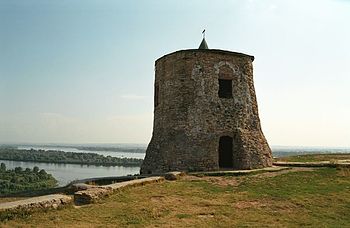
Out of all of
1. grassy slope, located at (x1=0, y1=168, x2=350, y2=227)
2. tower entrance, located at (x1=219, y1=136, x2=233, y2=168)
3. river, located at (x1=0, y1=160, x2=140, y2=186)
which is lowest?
river, located at (x1=0, y1=160, x2=140, y2=186)

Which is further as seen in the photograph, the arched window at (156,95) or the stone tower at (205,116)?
the arched window at (156,95)

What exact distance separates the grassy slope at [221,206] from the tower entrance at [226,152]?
144 inches

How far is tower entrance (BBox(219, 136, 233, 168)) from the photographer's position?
15.1m

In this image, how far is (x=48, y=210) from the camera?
275 inches

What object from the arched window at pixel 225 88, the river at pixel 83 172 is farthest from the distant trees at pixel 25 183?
the arched window at pixel 225 88

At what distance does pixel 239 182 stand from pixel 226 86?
5410mm

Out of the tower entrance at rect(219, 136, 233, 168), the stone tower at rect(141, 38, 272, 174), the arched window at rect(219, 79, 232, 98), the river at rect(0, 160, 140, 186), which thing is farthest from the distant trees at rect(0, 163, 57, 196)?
the arched window at rect(219, 79, 232, 98)

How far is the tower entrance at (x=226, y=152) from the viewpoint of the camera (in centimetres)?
1515

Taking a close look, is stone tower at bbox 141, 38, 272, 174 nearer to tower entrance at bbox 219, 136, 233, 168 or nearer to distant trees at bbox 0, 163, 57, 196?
tower entrance at bbox 219, 136, 233, 168

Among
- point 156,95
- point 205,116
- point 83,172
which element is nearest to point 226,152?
point 205,116

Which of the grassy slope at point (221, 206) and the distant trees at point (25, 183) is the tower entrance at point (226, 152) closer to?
the grassy slope at point (221, 206)

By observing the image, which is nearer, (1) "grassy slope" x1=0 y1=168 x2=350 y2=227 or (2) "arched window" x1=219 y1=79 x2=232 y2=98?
(1) "grassy slope" x1=0 y1=168 x2=350 y2=227

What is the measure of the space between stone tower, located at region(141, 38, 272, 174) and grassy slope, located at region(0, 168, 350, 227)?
2.43 meters

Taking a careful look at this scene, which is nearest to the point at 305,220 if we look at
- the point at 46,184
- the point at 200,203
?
the point at 200,203
